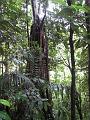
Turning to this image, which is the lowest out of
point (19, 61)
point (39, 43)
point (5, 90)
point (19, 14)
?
point (5, 90)

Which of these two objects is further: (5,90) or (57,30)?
(57,30)

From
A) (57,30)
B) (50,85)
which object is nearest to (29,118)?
(50,85)

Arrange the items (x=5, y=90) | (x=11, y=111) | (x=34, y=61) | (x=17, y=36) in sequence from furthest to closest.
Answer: (x=17, y=36), (x=34, y=61), (x=11, y=111), (x=5, y=90)

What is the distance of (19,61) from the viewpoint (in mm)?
4078

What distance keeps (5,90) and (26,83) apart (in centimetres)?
30

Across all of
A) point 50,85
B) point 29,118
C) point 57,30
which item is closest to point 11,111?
point 29,118

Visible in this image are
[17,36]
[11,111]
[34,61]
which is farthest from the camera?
[17,36]

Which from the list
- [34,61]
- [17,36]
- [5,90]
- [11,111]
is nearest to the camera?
[5,90]

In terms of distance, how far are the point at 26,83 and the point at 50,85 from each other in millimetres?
402

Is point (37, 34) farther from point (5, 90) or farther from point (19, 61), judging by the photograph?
point (5, 90)

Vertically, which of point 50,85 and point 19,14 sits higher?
point 19,14

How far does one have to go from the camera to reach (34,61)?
4.49 meters

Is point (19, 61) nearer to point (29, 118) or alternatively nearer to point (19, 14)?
point (29, 118)

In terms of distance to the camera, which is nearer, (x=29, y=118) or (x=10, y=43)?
(x=29, y=118)
